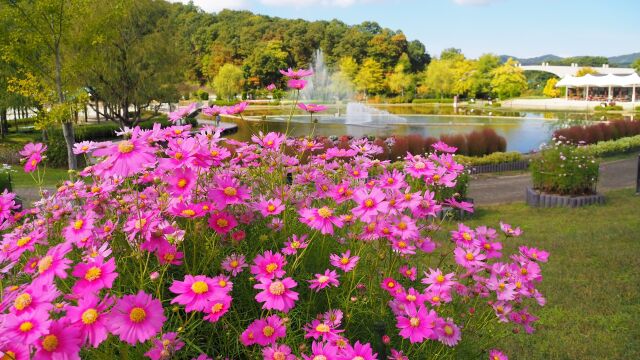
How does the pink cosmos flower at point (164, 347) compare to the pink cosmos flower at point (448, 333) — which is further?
the pink cosmos flower at point (448, 333)

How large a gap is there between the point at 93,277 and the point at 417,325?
72 cm

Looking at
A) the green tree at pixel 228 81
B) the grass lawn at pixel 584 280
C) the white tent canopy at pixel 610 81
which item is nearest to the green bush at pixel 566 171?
the grass lawn at pixel 584 280

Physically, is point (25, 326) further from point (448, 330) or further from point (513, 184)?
point (513, 184)

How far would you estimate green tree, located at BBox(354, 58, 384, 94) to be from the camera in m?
50.0

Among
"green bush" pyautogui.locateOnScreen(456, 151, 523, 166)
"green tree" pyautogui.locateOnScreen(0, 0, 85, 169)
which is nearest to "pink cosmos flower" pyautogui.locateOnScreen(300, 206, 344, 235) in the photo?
"green tree" pyautogui.locateOnScreen(0, 0, 85, 169)

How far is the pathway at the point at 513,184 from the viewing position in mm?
8227

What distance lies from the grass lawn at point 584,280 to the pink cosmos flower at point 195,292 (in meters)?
2.68

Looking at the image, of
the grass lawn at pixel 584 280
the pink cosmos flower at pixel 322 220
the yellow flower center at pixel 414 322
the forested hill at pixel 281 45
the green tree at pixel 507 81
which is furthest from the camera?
the forested hill at pixel 281 45

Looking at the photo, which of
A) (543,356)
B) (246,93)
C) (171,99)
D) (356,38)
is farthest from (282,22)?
(543,356)

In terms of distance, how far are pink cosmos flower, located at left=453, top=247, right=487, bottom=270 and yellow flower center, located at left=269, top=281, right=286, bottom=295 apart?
0.61m

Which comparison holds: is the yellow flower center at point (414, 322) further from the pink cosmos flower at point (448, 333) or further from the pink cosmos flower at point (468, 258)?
the pink cosmos flower at point (468, 258)

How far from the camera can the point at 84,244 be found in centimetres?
116

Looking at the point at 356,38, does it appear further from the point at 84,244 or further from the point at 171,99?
the point at 84,244

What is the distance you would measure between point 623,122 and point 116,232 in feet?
56.0
